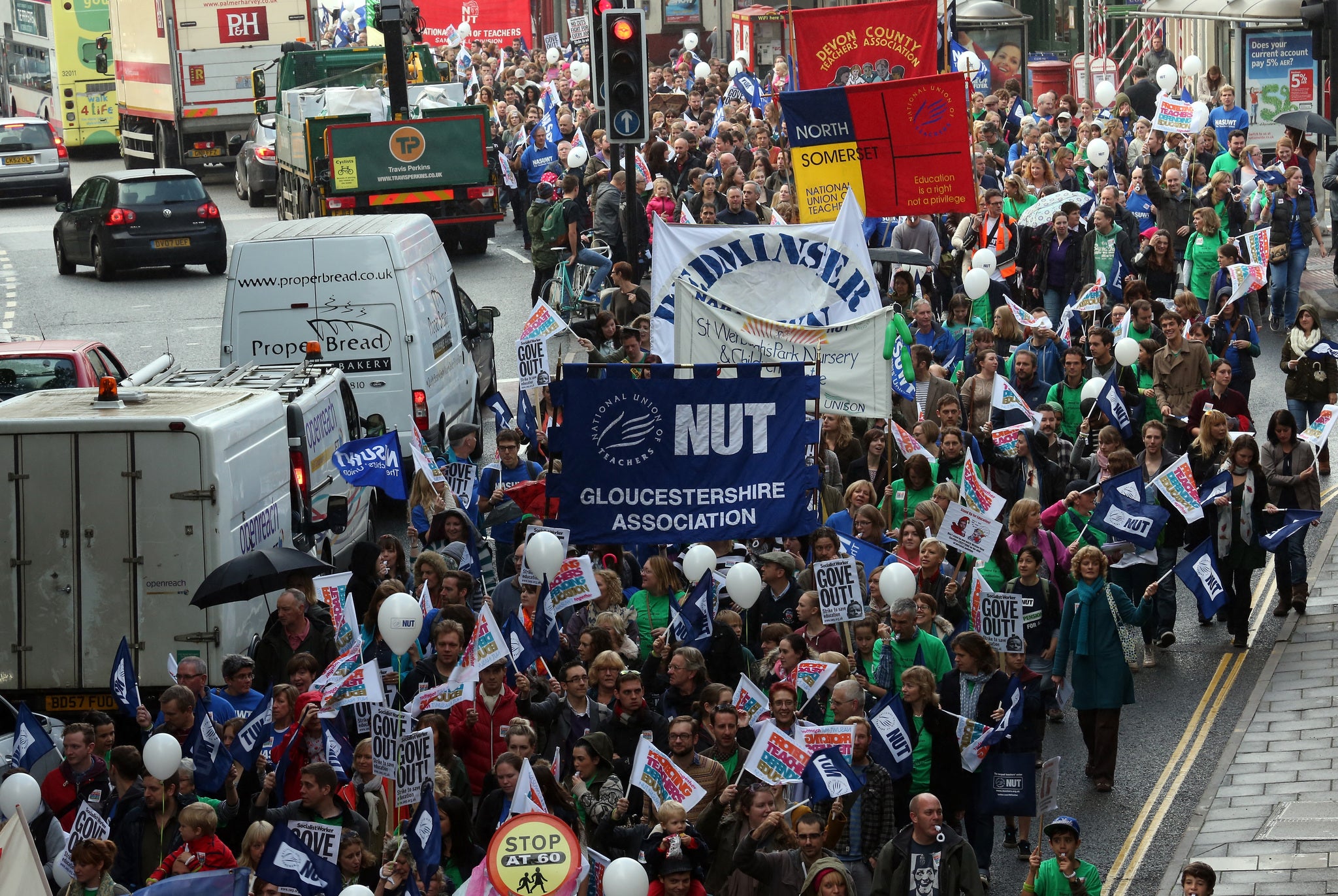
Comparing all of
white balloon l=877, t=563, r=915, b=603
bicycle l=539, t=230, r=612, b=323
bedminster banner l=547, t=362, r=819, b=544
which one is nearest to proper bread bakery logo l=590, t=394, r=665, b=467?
bedminster banner l=547, t=362, r=819, b=544

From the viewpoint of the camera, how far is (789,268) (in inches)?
613

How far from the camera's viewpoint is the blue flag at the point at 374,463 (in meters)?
13.6

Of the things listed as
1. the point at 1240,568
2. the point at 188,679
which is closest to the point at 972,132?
the point at 1240,568

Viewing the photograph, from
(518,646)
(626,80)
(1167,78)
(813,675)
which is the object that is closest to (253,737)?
(518,646)

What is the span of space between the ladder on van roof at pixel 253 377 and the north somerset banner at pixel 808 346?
264 centimetres

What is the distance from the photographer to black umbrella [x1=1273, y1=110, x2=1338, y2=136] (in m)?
22.2

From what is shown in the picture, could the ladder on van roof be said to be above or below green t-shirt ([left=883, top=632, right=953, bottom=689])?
above

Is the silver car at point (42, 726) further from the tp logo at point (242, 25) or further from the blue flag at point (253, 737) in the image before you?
the tp logo at point (242, 25)

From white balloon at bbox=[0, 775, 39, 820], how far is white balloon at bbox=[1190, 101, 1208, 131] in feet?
55.6

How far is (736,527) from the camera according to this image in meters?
12.2

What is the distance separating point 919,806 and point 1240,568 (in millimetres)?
5250

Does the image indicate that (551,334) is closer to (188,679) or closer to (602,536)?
(602,536)

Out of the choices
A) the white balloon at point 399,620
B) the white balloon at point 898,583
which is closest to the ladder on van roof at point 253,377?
the white balloon at point 399,620

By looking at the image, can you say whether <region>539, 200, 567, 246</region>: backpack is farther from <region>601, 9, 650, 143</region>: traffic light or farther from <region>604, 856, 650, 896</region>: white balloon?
<region>604, 856, 650, 896</region>: white balloon
